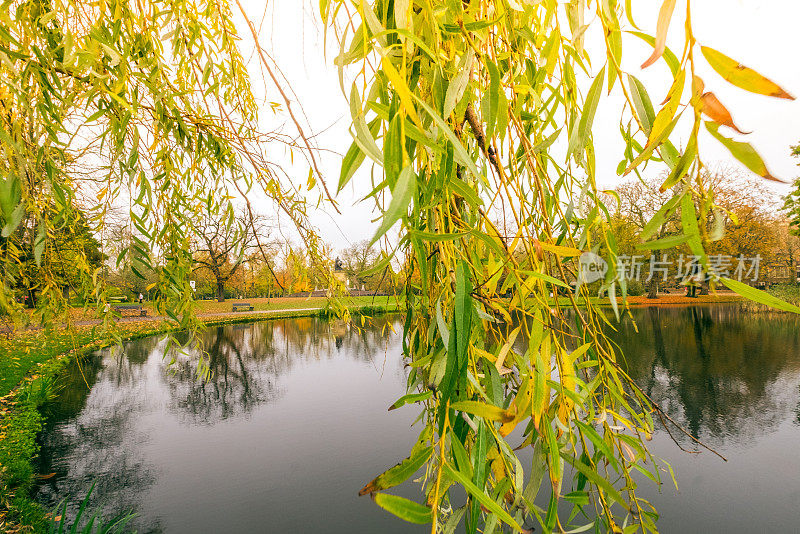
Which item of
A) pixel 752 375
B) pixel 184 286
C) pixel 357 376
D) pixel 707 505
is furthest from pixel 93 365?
pixel 752 375

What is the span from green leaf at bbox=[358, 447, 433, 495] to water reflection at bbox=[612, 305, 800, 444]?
4.23 meters

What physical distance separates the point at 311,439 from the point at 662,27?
5.32 meters

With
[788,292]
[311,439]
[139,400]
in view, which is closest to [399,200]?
[311,439]

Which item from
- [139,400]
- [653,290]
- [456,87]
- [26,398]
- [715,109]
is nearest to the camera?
[715,109]

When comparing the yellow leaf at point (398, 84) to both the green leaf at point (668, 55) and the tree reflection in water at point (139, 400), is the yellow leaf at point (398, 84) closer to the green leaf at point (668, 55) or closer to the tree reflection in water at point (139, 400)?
the green leaf at point (668, 55)

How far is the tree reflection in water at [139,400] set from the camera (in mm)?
3680

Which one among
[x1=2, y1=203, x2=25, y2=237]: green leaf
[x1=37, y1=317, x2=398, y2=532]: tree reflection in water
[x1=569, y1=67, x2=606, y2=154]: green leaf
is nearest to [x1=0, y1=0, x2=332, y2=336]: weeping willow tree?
[x1=2, y1=203, x2=25, y2=237]: green leaf

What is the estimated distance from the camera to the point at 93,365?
8.56m

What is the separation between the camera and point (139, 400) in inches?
257

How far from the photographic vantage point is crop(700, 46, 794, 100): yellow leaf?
254 mm

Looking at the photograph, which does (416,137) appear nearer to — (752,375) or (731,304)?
(752,375)

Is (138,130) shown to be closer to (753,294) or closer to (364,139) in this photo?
(364,139)

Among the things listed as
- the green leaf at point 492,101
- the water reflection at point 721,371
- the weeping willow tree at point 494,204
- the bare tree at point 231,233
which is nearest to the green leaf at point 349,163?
the weeping willow tree at point 494,204

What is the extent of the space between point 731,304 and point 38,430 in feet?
66.8
